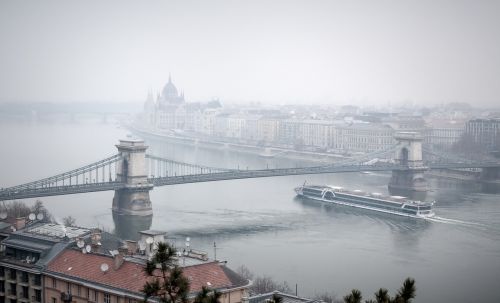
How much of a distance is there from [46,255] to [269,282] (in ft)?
8.31

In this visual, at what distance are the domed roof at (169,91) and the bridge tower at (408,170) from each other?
3156 cm

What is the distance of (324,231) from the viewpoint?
13.2 meters

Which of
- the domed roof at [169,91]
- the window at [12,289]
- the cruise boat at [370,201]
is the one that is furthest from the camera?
the domed roof at [169,91]

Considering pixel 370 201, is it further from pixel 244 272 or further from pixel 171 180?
pixel 244 272

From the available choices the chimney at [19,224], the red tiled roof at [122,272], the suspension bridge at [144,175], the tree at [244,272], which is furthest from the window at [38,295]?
the suspension bridge at [144,175]

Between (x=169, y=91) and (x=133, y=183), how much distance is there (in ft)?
126

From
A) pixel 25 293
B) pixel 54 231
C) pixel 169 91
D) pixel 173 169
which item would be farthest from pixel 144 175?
pixel 169 91

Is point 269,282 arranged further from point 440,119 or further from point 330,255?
point 440,119

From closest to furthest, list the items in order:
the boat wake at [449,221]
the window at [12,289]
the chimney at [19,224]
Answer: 1. the window at [12,289]
2. the chimney at [19,224]
3. the boat wake at [449,221]

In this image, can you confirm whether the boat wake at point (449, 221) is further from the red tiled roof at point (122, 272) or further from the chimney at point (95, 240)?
the red tiled roof at point (122, 272)

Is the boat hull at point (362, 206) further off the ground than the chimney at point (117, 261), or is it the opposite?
the chimney at point (117, 261)

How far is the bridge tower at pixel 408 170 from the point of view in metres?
19.8

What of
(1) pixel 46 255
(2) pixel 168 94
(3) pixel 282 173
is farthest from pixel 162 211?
(2) pixel 168 94

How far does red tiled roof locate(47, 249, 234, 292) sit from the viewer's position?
6.10 m
